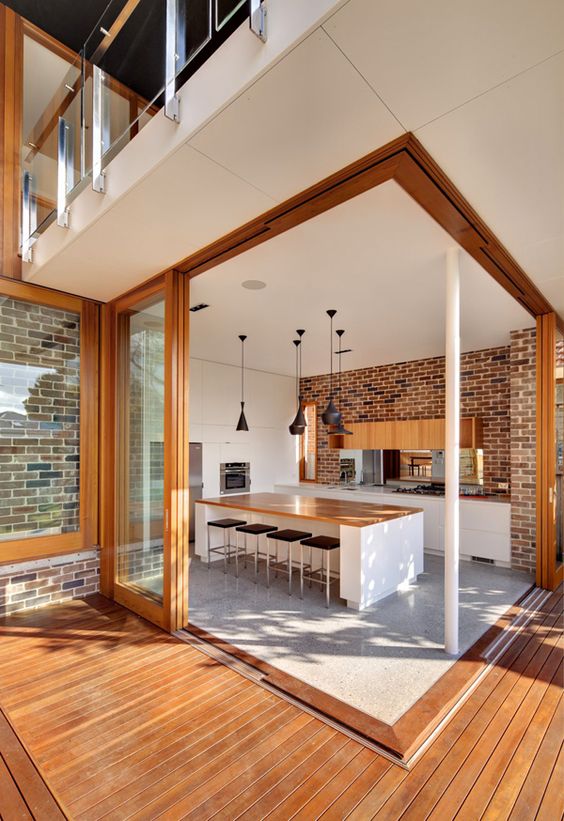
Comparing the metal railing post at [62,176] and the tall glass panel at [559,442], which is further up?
the metal railing post at [62,176]

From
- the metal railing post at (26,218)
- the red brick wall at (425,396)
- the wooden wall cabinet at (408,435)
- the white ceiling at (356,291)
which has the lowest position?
the wooden wall cabinet at (408,435)

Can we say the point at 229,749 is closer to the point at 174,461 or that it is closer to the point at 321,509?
the point at 174,461

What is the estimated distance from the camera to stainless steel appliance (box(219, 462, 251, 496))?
23.6ft

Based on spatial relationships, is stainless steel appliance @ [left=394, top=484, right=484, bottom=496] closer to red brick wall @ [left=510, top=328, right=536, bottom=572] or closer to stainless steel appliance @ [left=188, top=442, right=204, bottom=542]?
red brick wall @ [left=510, top=328, right=536, bottom=572]

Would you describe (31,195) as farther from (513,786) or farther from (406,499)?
(406,499)

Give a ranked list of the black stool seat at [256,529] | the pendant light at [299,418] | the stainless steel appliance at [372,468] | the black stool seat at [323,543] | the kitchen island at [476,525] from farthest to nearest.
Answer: the stainless steel appliance at [372,468] < the pendant light at [299,418] < the kitchen island at [476,525] < the black stool seat at [256,529] < the black stool seat at [323,543]

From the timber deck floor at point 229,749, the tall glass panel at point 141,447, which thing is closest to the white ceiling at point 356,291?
the tall glass panel at point 141,447

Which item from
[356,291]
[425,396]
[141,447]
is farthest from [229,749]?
[425,396]

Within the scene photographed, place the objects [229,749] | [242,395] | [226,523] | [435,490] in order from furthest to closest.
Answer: [242,395]
[435,490]
[226,523]
[229,749]

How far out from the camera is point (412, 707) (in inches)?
94.9

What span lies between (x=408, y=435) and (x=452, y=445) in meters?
3.91

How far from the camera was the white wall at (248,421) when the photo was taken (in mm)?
6910

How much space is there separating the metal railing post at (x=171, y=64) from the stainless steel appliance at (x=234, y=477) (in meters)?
5.69

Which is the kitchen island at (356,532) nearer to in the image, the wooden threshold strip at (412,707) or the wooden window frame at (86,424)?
the wooden threshold strip at (412,707)
